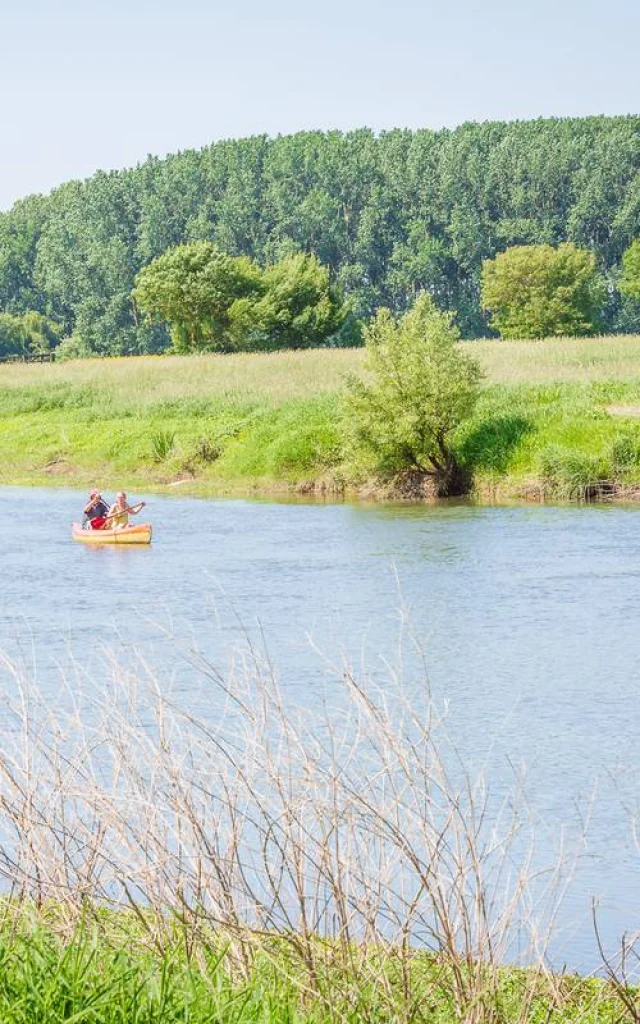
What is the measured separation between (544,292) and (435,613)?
232 ft

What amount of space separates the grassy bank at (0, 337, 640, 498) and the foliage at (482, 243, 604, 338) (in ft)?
87.5

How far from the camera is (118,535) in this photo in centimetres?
3291

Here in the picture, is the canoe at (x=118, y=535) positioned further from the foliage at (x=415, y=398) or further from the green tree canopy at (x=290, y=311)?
the green tree canopy at (x=290, y=311)

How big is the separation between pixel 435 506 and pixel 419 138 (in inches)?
3898

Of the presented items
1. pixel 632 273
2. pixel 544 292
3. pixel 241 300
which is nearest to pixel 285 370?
pixel 241 300

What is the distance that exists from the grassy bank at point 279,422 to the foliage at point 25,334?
195ft

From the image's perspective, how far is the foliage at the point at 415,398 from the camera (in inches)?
1630

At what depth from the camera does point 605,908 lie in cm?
1086

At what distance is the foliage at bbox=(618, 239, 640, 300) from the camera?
329ft

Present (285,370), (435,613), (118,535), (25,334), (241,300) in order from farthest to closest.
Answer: (25,334) < (241,300) < (285,370) < (118,535) < (435,613)

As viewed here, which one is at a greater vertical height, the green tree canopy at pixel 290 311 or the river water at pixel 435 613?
the green tree canopy at pixel 290 311

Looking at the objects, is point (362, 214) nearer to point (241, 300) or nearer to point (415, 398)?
point (241, 300)

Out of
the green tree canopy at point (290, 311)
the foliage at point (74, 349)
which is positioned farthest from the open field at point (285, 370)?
the foliage at point (74, 349)

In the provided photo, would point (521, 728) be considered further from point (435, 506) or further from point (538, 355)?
point (538, 355)
